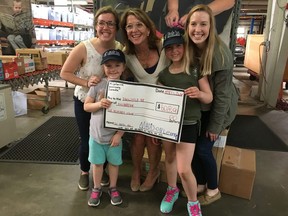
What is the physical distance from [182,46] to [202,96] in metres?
0.35

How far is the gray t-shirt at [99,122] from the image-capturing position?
1.81m

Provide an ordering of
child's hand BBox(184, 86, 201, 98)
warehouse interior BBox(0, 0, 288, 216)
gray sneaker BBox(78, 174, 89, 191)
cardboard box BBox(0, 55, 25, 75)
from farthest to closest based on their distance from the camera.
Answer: cardboard box BBox(0, 55, 25, 75) < gray sneaker BBox(78, 174, 89, 191) < warehouse interior BBox(0, 0, 288, 216) < child's hand BBox(184, 86, 201, 98)

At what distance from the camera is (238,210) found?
204 centimetres

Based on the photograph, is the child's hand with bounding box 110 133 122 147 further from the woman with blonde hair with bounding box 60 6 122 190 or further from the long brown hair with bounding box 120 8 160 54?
the long brown hair with bounding box 120 8 160 54

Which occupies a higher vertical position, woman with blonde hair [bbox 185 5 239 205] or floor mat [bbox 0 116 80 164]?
woman with blonde hair [bbox 185 5 239 205]

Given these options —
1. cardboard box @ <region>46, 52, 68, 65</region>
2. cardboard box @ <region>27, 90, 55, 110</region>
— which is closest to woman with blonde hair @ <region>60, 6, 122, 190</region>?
cardboard box @ <region>27, 90, 55, 110</region>

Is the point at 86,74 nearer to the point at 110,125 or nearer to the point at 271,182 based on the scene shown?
the point at 110,125

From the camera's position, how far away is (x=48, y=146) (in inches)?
124

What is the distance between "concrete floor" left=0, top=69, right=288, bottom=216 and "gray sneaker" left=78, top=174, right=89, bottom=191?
0.13 ft

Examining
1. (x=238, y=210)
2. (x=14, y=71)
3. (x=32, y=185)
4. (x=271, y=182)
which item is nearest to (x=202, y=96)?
(x=238, y=210)

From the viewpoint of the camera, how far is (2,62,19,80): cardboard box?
333 centimetres

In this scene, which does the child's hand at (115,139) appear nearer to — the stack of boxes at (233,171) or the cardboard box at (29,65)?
the stack of boxes at (233,171)

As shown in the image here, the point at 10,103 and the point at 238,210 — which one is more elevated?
the point at 10,103

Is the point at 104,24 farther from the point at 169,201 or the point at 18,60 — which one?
the point at 18,60
